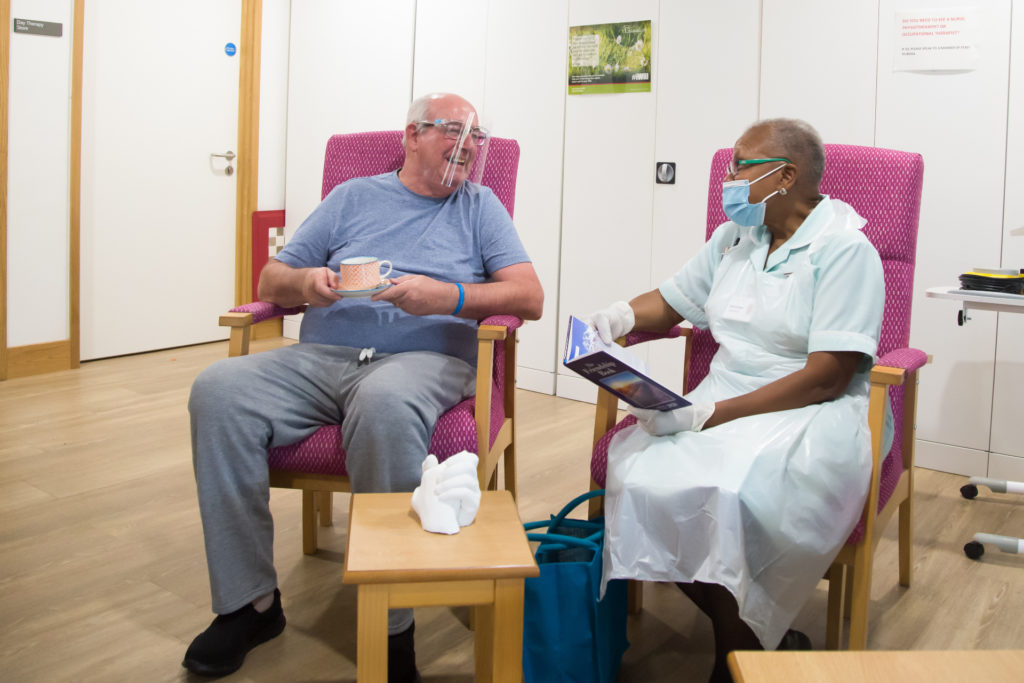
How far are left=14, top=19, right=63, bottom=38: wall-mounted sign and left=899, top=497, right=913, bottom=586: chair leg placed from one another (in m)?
3.70

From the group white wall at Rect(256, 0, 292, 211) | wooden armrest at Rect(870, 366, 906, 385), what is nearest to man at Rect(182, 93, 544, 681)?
wooden armrest at Rect(870, 366, 906, 385)

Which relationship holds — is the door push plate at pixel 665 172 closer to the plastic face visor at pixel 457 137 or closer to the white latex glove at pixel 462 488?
the plastic face visor at pixel 457 137

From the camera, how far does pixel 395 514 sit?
144cm

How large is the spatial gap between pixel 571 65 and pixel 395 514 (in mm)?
2662

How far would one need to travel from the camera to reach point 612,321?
1906 millimetres

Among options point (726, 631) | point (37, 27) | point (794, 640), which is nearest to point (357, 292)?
point (726, 631)

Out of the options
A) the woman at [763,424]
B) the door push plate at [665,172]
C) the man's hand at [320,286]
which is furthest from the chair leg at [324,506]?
the door push plate at [665,172]

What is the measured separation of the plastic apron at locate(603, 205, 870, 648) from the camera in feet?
4.87

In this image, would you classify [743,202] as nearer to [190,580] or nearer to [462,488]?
[462,488]

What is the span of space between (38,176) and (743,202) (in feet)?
10.6

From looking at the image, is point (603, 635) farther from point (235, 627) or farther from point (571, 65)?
point (571, 65)

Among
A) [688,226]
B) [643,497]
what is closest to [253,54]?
[688,226]

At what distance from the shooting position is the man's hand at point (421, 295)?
6.15 feet

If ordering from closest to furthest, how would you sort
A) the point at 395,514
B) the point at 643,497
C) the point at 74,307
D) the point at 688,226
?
the point at 395,514 → the point at 643,497 → the point at 688,226 → the point at 74,307
